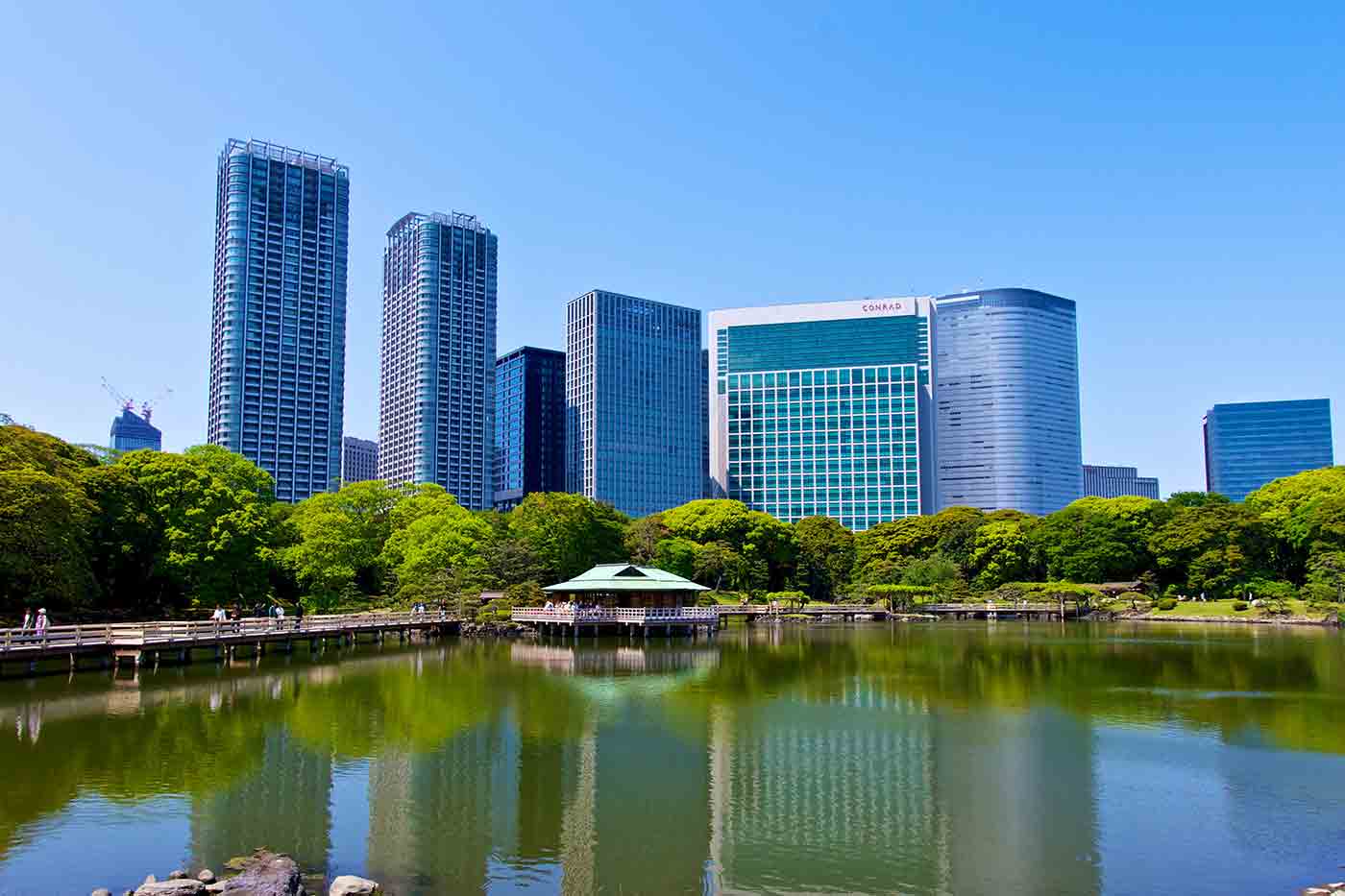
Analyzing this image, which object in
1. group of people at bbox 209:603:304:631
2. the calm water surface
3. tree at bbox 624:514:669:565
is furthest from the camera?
tree at bbox 624:514:669:565

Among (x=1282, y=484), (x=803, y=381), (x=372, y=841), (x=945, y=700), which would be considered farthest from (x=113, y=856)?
(x=803, y=381)

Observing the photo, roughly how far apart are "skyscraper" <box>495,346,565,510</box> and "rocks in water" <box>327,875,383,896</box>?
152 metres

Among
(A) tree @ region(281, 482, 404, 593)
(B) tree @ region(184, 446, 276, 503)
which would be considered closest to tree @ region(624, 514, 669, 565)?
(A) tree @ region(281, 482, 404, 593)

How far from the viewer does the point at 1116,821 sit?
57.5 ft

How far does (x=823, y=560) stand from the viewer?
97.8m

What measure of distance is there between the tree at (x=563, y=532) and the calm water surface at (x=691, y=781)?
102ft

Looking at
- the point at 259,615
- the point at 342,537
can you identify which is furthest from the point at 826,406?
the point at 259,615

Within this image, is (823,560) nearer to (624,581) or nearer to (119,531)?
(624,581)

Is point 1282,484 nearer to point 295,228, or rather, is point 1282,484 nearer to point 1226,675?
point 1226,675

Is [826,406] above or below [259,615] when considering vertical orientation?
above

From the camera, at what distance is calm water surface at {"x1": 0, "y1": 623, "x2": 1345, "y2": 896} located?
595 inches

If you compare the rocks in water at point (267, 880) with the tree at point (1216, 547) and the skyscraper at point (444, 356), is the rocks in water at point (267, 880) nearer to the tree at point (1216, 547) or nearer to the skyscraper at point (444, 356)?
the tree at point (1216, 547)

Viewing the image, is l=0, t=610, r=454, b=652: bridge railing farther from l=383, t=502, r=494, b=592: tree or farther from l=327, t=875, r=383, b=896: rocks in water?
l=327, t=875, r=383, b=896: rocks in water

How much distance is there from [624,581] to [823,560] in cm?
4220
